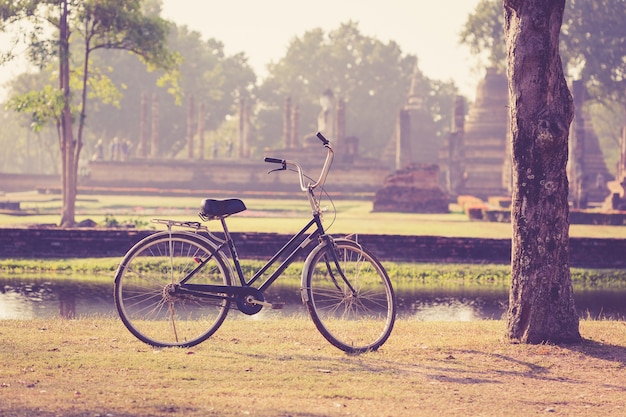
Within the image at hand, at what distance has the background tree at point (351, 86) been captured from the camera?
71.9m

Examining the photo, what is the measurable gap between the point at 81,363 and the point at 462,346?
2463 millimetres

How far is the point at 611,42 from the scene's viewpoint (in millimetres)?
48969

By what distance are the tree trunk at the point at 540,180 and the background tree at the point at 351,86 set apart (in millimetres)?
64266

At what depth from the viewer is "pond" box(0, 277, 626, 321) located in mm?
9352

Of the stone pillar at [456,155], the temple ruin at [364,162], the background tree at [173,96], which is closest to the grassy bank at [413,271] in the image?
the temple ruin at [364,162]

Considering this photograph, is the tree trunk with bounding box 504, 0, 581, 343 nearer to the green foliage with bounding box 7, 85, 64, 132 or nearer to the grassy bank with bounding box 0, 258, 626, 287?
the grassy bank with bounding box 0, 258, 626, 287

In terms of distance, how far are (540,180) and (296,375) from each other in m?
2.32

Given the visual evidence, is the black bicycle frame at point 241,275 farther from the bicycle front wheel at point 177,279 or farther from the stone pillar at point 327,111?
the stone pillar at point 327,111

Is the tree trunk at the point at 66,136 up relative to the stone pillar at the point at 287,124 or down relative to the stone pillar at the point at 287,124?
down

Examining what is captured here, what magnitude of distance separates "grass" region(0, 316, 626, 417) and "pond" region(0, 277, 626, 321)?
9.22 feet

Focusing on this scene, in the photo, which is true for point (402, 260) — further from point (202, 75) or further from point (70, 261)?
point (202, 75)

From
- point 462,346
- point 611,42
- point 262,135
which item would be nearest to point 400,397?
point 462,346

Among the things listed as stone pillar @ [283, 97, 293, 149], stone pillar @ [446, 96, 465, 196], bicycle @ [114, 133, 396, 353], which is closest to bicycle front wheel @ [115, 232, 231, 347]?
bicycle @ [114, 133, 396, 353]

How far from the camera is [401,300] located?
1083cm
